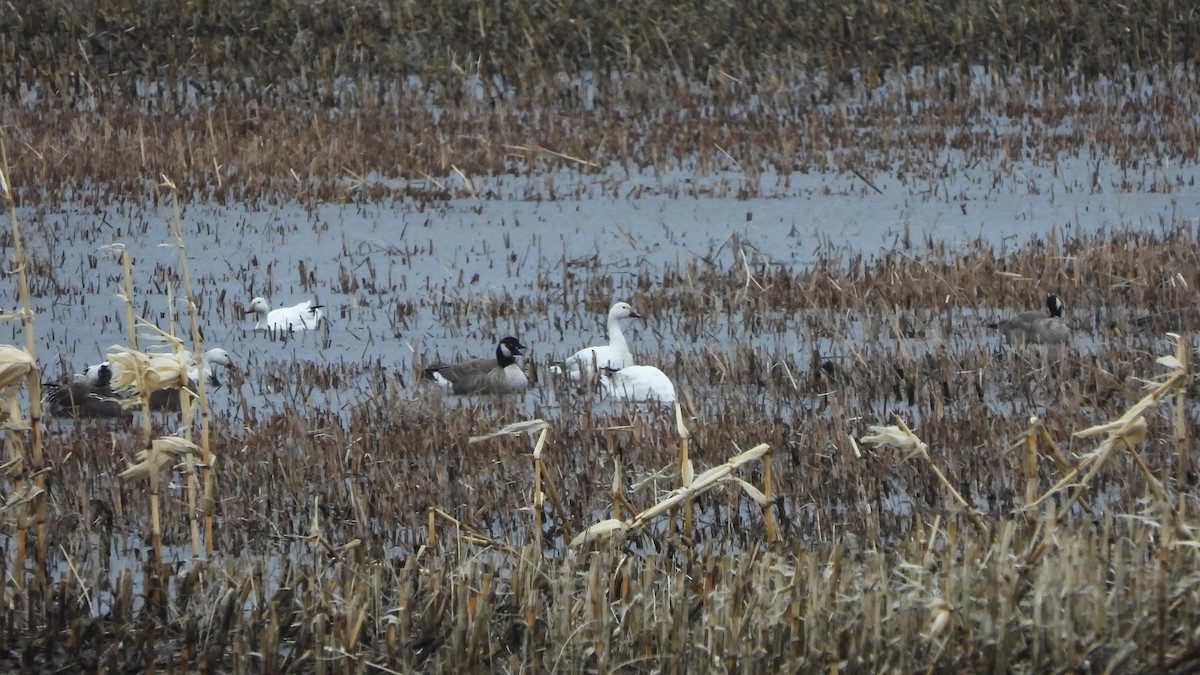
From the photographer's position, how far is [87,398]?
7.53 metres

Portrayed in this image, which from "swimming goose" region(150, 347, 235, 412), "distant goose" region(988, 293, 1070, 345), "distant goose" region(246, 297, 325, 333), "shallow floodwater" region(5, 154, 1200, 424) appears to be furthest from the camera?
"distant goose" region(246, 297, 325, 333)

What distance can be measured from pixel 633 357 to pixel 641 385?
1282mm

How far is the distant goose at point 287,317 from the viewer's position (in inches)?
373

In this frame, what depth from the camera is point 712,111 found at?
55.1 ft

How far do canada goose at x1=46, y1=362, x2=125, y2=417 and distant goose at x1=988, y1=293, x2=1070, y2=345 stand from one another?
4.51 m

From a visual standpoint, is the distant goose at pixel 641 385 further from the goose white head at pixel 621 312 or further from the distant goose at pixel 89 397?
the distant goose at pixel 89 397

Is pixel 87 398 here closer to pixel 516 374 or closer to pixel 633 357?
pixel 516 374

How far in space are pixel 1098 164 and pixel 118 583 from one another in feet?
37.6

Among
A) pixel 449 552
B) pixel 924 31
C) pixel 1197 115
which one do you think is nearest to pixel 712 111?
pixel 924 31

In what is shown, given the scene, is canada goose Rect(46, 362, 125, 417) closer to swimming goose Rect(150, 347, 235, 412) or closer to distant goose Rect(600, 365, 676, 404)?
swimming goose Rect(150, 347, 235, 412)

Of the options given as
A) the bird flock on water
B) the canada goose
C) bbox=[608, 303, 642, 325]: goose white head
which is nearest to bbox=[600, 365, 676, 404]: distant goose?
the bird flock on water

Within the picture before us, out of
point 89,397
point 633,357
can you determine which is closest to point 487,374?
point 633,357

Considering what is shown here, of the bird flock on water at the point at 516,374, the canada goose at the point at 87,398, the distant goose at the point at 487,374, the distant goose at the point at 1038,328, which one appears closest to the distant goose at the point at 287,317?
the bird flock on water at the point at 516,374

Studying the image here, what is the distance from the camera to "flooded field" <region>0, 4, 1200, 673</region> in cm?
382
